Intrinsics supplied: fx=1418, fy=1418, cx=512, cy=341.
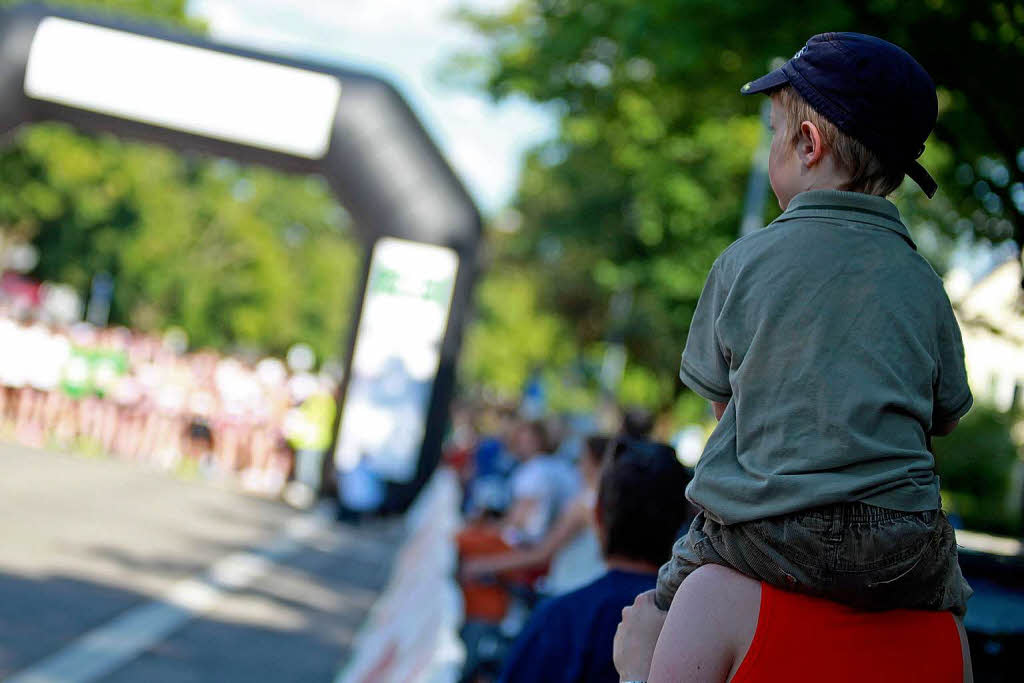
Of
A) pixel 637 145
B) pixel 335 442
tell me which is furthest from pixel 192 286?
pixel 335 442

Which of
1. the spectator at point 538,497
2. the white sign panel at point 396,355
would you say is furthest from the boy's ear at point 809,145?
the white sign panel at point 396,355

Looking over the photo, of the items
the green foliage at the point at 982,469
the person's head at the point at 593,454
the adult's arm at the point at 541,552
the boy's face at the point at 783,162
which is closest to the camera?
the boy's face at the point at 783,162

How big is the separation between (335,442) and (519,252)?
80.1 ft

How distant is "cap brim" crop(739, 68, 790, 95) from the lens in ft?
6.62

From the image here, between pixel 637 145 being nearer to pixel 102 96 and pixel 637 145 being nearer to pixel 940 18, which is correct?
pixel 102 96

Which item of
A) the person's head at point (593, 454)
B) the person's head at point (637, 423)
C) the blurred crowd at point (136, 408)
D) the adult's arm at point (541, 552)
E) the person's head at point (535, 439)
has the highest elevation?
the person's head at point (637, 423)

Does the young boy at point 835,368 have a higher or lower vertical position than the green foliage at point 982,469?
higher

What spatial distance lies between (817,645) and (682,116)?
15395 millimetres

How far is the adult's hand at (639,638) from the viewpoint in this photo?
2.11 m

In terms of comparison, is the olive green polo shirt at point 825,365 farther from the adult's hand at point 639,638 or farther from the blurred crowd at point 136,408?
the blurred crowd at point 136,408

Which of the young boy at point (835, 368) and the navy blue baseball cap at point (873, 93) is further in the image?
the navy blue baseball cap at point (873, 93)

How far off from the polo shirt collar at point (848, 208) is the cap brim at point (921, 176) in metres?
0.09

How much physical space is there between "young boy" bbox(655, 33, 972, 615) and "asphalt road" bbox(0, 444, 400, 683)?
6.77 m

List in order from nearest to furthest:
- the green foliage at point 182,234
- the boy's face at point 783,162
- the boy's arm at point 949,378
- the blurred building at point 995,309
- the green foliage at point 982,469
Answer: the boy's arm at point 949,378, the boy's face at point 783,162, the blurred building at point 995,309, the green foliage at point 982,469, the green foliage at point 182,234
